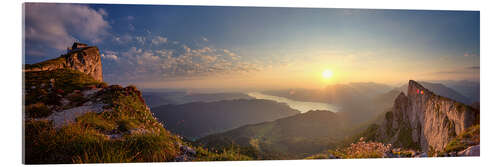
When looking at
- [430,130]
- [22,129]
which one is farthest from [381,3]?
[22,129]

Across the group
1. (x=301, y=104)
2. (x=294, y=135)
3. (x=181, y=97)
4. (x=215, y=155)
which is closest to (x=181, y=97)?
(x=181, y=97)

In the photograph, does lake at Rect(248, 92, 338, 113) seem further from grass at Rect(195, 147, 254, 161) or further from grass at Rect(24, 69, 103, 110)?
grass at Rect(24, 69, 103, 110)

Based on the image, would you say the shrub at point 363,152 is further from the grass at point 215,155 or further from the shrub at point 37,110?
the shrub at point 37,110

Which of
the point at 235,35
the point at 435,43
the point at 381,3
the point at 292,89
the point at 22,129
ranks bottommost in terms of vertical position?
the point at 22,129

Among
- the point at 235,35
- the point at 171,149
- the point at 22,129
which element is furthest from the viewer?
the point at 235,35

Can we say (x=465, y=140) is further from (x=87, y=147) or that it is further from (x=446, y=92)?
(x=87, y=147)

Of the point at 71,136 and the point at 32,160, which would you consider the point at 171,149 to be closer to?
the point at 71,136

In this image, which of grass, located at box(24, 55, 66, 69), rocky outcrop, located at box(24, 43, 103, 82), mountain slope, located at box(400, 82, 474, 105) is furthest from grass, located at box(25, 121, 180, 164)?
mountain slope, located at box(400, 82, 474, 105)
